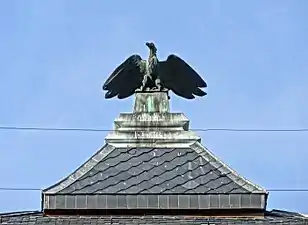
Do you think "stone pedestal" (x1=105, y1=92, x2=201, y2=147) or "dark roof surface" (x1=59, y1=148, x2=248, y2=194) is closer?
"dark roof surface" (x1=59, y1=148, x2=248, y2=194)

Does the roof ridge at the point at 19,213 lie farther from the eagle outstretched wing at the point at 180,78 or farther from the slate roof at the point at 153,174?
the eagle outstretched wing at the point at 180,78

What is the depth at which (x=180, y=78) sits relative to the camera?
90.6 feet

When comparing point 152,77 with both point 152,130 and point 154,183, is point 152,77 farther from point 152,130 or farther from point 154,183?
point 154,183

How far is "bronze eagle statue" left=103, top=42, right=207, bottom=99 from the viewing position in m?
27.0

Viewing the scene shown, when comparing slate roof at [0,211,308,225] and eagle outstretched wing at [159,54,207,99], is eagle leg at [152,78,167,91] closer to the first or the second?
eagle outstretched wing at [159,54,207,99]

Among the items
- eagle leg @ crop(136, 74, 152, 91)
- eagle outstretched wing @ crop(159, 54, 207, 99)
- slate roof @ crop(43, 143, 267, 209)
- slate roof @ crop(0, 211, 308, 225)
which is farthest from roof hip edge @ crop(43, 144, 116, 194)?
eagle outstretched wing @ crop(159, 54, 207, 99)

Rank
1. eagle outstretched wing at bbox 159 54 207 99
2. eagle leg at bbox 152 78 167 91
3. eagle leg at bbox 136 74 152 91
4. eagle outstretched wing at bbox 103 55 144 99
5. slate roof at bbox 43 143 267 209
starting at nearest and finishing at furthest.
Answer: slate roof at bbox 43 143 267 209
eagle leg at bbox 152 78 167 91
eagle leg at bbox 136 74 152 91
eagle outstretched wing at bbox 103 55 144 99
eagle outstretched wing at bbox 159 54 207 99

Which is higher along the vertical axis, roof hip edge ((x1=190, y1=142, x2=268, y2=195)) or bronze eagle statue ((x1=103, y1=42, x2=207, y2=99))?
bronze eagle statue ((x1=103, y1=42, x2=207, y2=99))

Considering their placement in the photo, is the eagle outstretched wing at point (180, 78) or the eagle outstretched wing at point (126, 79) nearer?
the eagle outstretched wing at point (126, 79)

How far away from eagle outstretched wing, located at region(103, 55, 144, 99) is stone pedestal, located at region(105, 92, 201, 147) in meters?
1.10

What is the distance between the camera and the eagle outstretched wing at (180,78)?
27.3 m

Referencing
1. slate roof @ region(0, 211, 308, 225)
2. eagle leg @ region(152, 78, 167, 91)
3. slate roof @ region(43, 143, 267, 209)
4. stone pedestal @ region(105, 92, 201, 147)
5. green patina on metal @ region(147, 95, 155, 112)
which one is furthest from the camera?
eagle leg @ region(152, 78, 167, 91)

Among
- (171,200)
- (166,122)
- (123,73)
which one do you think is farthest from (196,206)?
(123,73)

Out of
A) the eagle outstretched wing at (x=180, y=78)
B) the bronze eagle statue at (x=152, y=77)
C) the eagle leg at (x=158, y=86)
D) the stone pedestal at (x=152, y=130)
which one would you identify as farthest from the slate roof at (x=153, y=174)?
the eagle outstretched wing at (x=180, y=78)
